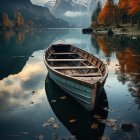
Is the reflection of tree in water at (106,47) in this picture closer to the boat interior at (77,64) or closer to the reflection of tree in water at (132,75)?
the reflection of tree in water at (132,75)

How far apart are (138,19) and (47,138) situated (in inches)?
3116

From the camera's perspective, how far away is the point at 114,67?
29047 mm

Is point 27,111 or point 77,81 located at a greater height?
point 77,81

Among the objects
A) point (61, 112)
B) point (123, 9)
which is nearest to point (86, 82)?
point (61, 112)

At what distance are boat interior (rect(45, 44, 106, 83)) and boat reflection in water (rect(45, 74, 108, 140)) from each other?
5.28 ft

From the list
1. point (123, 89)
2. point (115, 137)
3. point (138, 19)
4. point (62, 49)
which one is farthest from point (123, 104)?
point (138, 19)

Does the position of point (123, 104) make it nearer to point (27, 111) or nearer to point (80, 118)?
point (80, 118)

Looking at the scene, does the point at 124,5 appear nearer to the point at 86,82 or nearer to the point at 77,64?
the point at 77,64

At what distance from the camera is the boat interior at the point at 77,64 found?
1744 cm

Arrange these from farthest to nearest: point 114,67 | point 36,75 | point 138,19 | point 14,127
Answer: point 138,19 < point 114,67 < point 36,75 < point 14,127

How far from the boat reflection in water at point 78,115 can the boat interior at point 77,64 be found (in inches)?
63.3

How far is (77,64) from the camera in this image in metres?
24.6

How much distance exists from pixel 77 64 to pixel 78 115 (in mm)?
10529

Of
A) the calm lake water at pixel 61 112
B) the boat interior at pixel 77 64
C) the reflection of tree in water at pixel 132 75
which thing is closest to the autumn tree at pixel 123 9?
the boat interior at pixel 77 64
